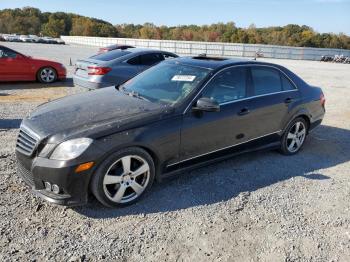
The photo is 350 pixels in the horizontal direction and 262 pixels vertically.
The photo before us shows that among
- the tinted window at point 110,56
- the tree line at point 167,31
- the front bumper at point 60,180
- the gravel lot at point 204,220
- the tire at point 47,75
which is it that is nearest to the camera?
the gravel lot at point 204,220

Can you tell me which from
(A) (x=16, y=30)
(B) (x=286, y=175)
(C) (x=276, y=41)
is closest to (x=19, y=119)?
(B) (x=286, y=175)

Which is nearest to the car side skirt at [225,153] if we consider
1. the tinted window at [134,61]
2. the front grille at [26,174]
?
the front grille at [26,174]

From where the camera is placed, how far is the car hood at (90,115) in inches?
143

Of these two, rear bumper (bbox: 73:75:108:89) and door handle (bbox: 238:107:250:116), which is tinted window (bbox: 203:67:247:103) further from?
rear bumper (bbox: 73:75:108:89)

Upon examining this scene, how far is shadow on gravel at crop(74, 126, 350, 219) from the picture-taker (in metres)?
3.96

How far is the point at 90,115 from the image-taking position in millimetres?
3953

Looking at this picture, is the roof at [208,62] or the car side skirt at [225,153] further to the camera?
the roof at [208,62]

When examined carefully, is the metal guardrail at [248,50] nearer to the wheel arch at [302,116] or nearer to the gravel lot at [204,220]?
the wheel arch at [302,116]

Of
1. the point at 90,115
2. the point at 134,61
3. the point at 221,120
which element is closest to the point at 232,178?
the point at 221,120

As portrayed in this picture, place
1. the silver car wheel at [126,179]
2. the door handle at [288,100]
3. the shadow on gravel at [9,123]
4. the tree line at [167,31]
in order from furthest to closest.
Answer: the tree line at [167,31] → the shadow on gravel at [9,123] → the door handle at [288,100] → the silver car wheel at [126,179]

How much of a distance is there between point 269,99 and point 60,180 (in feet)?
10.7

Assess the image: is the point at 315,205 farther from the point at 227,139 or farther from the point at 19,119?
the point at 19,119

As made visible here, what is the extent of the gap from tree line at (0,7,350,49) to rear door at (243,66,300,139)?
7463 centimetres

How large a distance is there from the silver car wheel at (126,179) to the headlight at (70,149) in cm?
38
